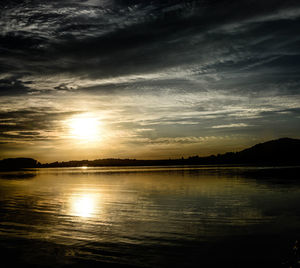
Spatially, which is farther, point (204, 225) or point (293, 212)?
point (293, 212)

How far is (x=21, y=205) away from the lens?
31297mm

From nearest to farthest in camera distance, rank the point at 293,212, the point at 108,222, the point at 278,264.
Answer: the point at 278,264, the point at 108,222, the point at 293,212

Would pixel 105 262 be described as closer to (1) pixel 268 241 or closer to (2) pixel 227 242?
(2) pixel 227 242

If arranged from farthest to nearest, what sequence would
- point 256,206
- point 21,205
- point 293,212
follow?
1. point 21,205
2. point 256,206
3. point 293,212

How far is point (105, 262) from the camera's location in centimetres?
1291

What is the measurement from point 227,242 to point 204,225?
4135mm

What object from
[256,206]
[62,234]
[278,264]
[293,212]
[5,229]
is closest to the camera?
[278,264]

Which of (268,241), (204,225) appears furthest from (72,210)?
(268,241)

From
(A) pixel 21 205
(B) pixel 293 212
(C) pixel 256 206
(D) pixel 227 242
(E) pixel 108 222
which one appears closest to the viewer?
(D) pixel 227 242

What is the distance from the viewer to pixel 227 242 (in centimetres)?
1595

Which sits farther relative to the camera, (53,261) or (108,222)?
(108,222)

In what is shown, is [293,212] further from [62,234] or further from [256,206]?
[62,234]

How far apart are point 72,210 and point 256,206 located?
652 inches

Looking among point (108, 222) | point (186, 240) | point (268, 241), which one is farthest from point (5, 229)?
point (268, 241)
